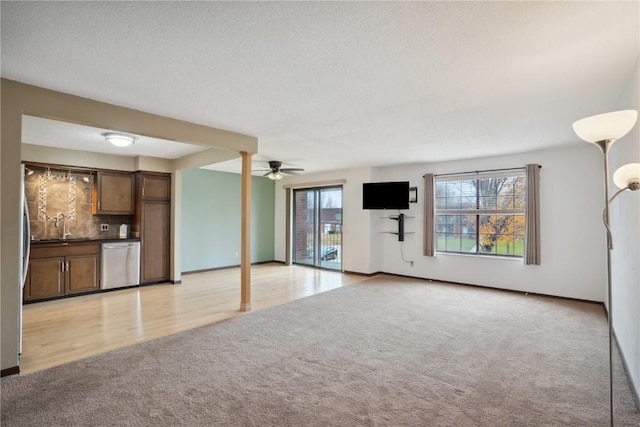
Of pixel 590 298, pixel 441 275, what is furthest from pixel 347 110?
pixel 590 298

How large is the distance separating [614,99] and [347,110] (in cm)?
255

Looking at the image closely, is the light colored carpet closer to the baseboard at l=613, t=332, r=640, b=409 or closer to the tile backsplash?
the baseboard at l=613, t=332, r=640, b=409

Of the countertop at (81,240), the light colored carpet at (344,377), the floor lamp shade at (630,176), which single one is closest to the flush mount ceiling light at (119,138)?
the countertop at (81,240)

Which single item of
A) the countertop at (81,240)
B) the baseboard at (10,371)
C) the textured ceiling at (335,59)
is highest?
the textured ceiling at (335,59)

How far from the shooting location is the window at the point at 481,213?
5578 mm

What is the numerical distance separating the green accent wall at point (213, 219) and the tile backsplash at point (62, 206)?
Answer: 1.53 m

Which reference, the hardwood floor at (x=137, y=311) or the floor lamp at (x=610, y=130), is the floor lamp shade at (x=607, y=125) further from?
the hardwood floor at (x=137, y=311)

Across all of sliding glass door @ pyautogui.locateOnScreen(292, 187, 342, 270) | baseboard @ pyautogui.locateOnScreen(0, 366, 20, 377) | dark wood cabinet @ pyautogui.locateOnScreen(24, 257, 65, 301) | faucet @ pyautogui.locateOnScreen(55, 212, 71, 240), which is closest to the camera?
baseboard @ pyautogui.locateOnScreen(0, 366, 20, 377)

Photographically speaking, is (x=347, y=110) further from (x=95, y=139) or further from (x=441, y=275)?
(x=441, y=275)

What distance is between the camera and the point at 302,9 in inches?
67.2

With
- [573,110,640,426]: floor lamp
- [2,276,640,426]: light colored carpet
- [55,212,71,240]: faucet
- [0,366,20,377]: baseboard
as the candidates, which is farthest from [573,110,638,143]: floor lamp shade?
[55,212,71,240]: faucet

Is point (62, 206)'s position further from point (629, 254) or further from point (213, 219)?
point (629, 254)

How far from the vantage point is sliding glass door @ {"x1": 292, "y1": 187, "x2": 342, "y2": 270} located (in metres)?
7.94

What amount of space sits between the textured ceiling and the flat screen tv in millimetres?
2840
